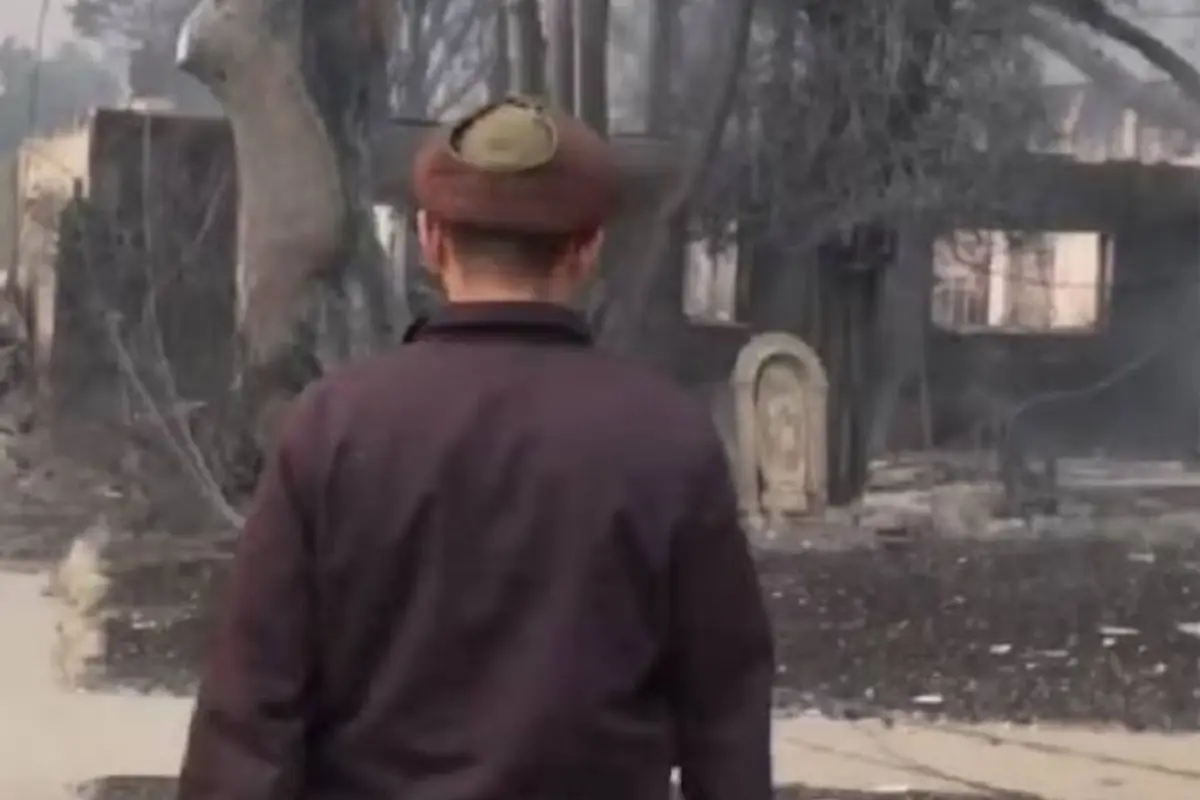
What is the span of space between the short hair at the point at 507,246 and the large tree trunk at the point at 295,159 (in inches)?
44.5

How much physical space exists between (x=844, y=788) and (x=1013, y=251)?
0.79 m

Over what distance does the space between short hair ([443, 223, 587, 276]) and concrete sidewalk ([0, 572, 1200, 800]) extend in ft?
4.48

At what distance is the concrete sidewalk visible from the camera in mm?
2775

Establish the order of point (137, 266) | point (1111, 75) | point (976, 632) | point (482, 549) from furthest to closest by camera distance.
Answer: point (976, 632) < point (1111, 75) < point (137, 266) < point (482, 549)

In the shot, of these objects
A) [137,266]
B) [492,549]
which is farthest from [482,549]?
[137,266]

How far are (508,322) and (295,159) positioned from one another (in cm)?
127

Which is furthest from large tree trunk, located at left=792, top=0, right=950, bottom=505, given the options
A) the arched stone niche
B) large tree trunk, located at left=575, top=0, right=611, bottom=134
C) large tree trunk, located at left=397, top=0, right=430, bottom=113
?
large tree trunk, located at left=397, top=0, right=430, bottom=113

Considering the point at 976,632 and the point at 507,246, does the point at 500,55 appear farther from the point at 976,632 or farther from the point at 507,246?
the point at 507,246

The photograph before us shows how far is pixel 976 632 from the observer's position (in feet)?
9.63

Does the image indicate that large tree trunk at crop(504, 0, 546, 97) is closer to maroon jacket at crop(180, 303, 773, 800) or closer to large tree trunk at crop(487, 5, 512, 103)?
large tree trunk at crop(487, 5, 512, 103)

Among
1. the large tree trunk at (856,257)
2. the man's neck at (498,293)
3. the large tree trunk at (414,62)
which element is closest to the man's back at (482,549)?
the man's neck at (498,293)

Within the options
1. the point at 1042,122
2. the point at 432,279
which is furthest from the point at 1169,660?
the point at 432,279

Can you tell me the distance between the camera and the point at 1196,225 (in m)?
2.92

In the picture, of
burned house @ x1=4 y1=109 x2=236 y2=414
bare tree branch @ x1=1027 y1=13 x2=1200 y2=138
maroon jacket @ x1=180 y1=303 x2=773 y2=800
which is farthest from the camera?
bare tree branch @ x1=1027 y1=13 x2=1200 y2=138
